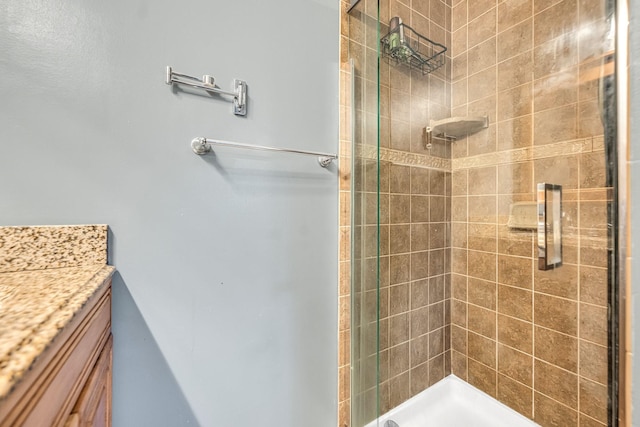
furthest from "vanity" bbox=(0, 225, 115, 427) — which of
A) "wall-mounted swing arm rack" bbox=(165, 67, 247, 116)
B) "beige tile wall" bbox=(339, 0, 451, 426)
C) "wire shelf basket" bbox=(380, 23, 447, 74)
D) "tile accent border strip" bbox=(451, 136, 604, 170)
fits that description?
"tile accent border strip" bbox=(451, 136, 604, 170)

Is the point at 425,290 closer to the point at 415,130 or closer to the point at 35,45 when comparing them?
the point at 415,130

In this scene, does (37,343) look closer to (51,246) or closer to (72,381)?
(72,381)

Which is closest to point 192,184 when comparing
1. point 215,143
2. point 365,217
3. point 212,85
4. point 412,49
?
point 215,143

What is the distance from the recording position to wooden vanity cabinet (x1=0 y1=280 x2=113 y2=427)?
0.28 metres

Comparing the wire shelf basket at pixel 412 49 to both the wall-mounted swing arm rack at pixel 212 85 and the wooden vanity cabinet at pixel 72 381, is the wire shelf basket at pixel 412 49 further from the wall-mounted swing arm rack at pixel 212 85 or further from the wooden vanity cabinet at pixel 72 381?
the wooden vanity cabinet at pixel 72 381

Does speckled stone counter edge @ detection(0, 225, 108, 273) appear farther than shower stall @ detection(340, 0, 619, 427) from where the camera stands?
No

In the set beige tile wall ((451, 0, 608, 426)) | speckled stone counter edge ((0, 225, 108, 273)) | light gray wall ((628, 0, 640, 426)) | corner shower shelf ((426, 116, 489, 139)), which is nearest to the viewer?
light gray wall ((628, 0, 640, 426))

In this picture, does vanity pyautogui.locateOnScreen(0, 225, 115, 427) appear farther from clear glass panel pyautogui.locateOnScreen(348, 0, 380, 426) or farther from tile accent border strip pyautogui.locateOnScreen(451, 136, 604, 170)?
tile accent border strip pyautogui.locateOnScreen(451, 136, 604, 170)

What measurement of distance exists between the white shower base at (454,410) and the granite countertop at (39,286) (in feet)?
4.24

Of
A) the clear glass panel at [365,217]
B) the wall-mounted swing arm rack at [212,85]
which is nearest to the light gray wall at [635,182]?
the clear glass panel at [365,217]

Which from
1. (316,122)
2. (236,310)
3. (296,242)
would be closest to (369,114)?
(316,122)

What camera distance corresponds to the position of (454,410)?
1355 mm

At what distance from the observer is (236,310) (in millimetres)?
879

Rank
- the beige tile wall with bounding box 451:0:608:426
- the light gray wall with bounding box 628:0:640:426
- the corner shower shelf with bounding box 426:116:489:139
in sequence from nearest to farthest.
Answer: the light gray wall with bounding box 628:0:640:426 < the beige tile wall with bounding box 451:0:608:426 < the corner shower shelf with bounding box 426:116:489:139
